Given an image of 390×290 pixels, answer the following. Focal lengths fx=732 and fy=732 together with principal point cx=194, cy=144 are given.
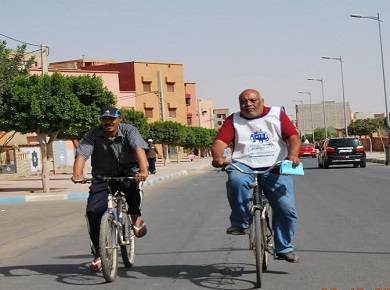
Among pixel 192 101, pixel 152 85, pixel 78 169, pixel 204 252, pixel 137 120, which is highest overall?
pixel 152 85

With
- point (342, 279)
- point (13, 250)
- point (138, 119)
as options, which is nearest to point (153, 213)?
point (13, 250)

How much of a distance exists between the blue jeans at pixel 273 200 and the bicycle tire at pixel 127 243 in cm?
129

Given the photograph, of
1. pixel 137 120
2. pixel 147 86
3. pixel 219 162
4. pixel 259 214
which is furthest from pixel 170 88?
pixel 259 214

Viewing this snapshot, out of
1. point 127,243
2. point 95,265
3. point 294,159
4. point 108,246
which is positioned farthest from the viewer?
point 127,243

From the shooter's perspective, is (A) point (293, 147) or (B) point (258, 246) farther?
(A) point (293, 147)

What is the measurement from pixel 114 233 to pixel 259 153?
1.60 meters

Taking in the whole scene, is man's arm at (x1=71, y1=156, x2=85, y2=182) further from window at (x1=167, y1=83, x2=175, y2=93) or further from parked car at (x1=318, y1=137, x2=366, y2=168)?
window at (x1=167, y1=83, x2=175, y2=93)

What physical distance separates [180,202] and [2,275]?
1045cm

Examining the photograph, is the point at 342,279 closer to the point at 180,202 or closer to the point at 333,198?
Answer: the point at 333,198

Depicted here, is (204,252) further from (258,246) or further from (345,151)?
(345,151)

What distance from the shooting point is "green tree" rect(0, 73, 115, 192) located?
22.5m

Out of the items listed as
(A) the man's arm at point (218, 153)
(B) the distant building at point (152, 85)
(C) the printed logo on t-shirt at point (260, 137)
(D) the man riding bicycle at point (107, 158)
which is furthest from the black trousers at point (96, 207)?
(B) the distant building at point (152, 85)

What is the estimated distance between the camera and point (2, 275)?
7.50 meters

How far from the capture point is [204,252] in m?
8.48
